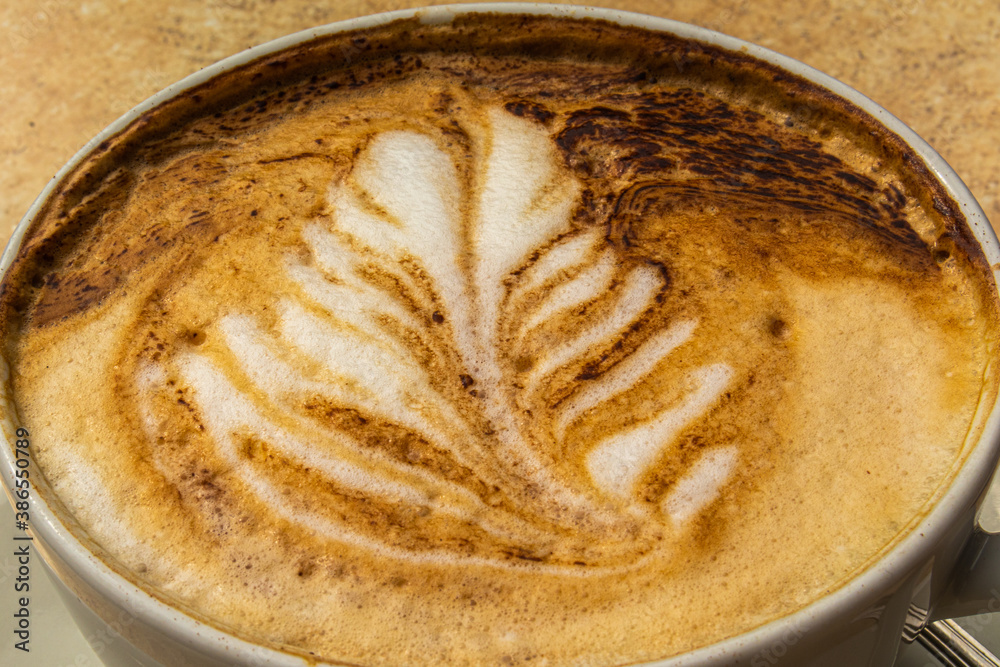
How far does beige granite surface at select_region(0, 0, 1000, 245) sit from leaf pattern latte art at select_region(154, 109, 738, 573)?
1.32 metres

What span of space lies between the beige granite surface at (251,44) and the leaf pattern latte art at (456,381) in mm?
A: 1315

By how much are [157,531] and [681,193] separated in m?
0.60

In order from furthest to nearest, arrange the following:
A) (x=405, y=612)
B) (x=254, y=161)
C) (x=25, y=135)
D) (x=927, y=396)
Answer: (x=25, y=135), (x=254, y=161), (x=927, y=396), (x=405, y=612)

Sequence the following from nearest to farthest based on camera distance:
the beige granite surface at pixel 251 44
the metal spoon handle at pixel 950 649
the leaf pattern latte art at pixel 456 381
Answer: the leaf pattern latte art at pixel 456 381, the metal spoon handle at pixel 950 649, the beige granite surface at pixel 251 44

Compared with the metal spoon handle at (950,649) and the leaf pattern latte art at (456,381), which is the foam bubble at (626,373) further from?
the metal spoon handle at (950,649)

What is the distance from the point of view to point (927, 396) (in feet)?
2.65

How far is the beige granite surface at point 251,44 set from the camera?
2.04 meters

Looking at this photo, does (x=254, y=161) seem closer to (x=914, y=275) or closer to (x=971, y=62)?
(x=914, y=275)

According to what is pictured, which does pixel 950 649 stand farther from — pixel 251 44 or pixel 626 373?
pixel 251 44

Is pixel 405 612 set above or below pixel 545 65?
below

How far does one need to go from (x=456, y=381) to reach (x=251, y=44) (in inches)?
61.6

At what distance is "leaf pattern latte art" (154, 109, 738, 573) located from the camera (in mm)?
751

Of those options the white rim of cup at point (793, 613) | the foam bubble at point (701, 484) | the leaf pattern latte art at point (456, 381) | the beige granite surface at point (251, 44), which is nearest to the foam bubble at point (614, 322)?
the leaf pattern latte art at point (456, 381)

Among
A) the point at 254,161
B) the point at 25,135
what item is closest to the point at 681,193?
the point at 254,161
